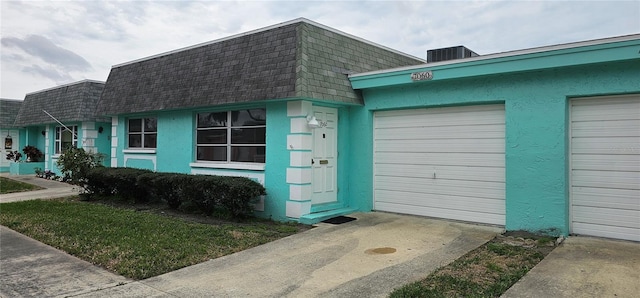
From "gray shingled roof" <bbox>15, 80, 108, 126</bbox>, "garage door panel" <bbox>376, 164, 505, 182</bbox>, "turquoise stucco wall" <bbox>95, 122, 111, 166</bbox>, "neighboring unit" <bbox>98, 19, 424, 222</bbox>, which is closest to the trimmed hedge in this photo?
"neighboring unit" <bbox>98, 19, 424, 222</bbox>

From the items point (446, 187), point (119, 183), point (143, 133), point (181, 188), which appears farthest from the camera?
point (143, 133)

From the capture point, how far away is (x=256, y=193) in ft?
27.1

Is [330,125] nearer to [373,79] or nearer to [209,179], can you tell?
[373,79]

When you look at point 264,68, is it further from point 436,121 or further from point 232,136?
point 436,121

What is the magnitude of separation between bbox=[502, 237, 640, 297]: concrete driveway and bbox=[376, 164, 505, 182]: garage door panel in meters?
1.75

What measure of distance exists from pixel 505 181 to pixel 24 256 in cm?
780

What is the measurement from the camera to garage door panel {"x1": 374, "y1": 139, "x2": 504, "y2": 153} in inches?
300

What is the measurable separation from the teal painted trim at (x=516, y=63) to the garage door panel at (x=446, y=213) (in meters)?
2.56

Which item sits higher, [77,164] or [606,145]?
[606,145]

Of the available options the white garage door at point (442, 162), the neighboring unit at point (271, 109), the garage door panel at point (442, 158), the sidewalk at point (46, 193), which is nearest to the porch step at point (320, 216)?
Answer: the neighboring unit at point (271, 109)

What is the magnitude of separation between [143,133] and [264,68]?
19.3 feet

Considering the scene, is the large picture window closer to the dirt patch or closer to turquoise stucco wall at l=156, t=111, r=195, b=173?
turquoise stucco wall at l=156, t=111, r=195, b=173

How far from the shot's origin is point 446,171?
27.0 feet

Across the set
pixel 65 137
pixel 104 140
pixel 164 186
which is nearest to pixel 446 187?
pixel 164 186
